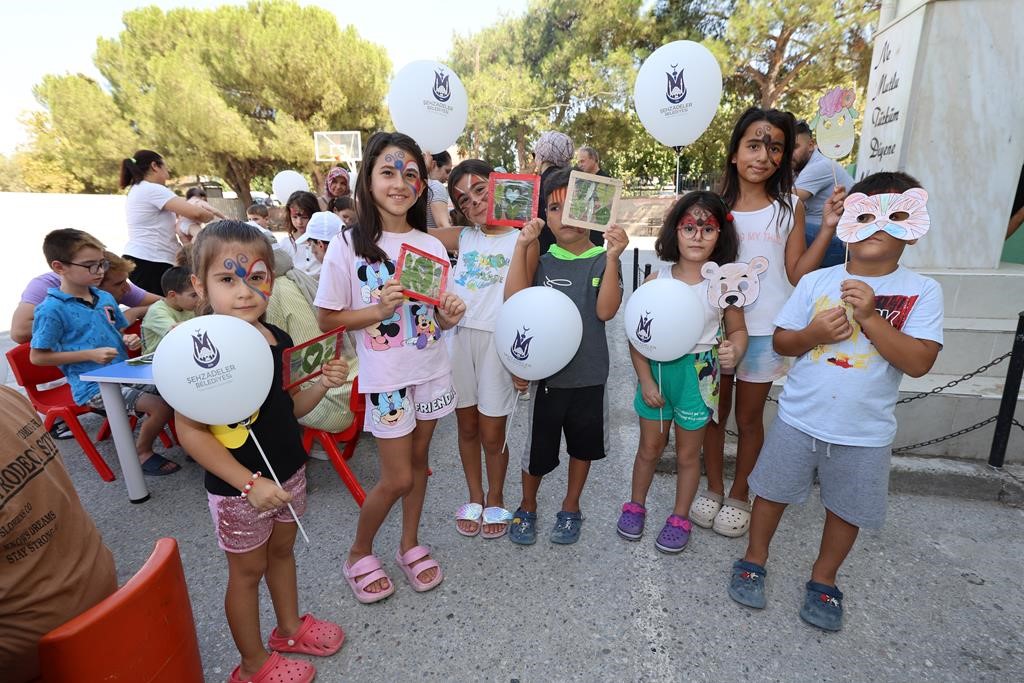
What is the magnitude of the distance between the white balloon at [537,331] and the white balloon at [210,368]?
0.94m

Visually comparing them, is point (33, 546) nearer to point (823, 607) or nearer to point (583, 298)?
point (583, 298)

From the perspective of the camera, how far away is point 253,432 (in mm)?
1590

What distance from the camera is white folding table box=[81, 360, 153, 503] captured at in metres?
2.84

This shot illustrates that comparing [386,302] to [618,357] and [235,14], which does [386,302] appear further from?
[235,14]

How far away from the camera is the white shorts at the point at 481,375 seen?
237 centimetres

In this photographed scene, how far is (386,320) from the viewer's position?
2002 millimetres

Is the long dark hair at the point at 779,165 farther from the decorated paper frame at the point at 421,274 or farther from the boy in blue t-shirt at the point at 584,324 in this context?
the decorated paper frame at the point at 421,274

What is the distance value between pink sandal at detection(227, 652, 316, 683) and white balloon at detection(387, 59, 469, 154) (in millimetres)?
2371

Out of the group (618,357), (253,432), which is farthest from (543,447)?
(618,357)

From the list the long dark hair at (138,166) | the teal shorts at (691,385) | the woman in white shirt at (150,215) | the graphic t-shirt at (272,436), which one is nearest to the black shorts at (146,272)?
the woman in white shirt at (150,215)

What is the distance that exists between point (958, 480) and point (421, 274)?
125 inches

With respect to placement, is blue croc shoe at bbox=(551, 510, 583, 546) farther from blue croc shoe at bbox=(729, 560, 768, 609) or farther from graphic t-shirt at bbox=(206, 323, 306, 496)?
graphic t-shirt at bbox=(206, 323, 306, 496)

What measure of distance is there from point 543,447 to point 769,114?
181 cm

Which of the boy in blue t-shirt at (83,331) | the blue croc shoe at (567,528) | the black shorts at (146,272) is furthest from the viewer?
the black shorts at (146,272)
